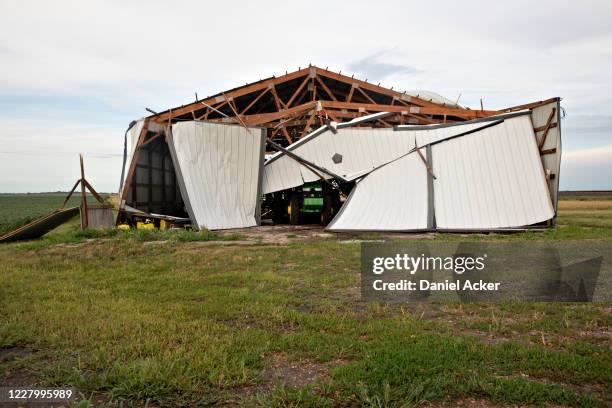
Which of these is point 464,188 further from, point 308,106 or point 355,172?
point 308,106

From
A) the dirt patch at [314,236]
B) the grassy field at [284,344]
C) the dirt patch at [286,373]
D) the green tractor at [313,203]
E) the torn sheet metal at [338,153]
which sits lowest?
the dirt patch at [286,373]

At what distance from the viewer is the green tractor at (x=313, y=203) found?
61.8 ft

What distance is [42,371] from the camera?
3904 mm

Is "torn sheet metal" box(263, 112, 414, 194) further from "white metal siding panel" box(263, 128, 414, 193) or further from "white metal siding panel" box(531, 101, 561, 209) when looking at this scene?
"white metal siding panel" box(531, 101, 561, 209)

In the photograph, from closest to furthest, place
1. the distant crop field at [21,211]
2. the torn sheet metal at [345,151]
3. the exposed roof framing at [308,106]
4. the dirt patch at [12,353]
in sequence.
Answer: the dirt patch at [12,353] → the torn sheet metal at [345,151] → the distant crop field at [21,211] → the exposed roof framing at [308,106]

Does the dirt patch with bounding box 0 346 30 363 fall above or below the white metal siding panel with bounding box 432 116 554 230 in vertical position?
below

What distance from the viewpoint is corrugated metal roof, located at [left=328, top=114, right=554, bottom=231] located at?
14766 millimetres

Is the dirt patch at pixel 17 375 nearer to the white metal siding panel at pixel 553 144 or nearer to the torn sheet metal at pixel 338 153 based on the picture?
the torn sheet metal at pixel 338 153

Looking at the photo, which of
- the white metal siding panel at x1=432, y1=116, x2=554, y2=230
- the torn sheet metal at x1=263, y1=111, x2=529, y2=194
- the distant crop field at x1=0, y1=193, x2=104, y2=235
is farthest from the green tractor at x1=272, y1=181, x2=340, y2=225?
the distant crop field at x1=0, y1=193, x2=104, y2=235

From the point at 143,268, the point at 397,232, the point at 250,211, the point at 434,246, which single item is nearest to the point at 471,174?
the point at 397,232

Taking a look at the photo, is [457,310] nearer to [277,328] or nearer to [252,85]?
[277,328]

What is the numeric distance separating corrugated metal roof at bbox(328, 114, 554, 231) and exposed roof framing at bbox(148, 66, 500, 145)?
6.19 metres

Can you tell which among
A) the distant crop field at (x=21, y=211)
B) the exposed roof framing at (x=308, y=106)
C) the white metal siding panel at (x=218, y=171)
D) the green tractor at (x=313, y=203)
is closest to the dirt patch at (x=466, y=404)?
the white metal siding panel at (x=218, y=171)

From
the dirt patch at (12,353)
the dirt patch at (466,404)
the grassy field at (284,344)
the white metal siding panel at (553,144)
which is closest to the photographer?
the dirt patch at (466,404)
